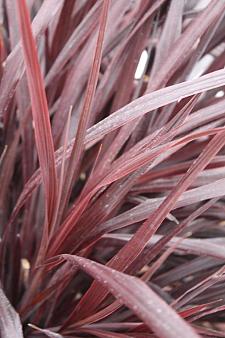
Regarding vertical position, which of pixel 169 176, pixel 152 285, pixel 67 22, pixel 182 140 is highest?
pixel 67 22

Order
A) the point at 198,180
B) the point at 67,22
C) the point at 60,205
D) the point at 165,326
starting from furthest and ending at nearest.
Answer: the point at 67,22 → the point at 198,180 → the point at 60,205 → the point at 165,326

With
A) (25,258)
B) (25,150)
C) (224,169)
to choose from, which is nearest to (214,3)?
(224,169)

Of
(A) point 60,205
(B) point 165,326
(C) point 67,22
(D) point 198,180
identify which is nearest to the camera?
(B) point 165,326

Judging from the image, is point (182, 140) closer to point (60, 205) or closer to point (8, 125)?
point (60, 205)

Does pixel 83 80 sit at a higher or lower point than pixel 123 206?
higher

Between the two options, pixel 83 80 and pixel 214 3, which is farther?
pixel 83 80

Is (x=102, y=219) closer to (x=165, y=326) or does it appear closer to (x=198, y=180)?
(x=198, y=180)
